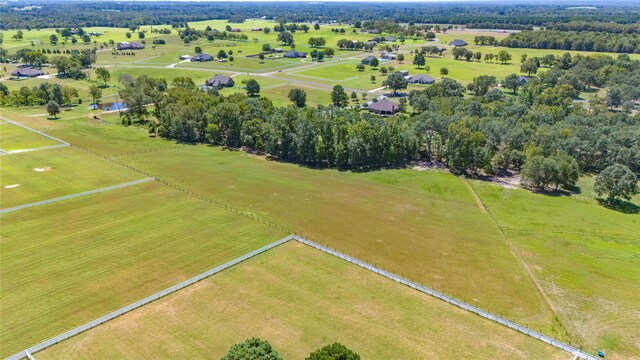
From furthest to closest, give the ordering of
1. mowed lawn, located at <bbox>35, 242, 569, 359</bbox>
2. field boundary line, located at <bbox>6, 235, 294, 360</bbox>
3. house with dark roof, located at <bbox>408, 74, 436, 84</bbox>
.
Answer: house with dark roof, located at <bbox>408, 74, 436, 84</bbox> → mowed lawn, located at <bbox>35, 242, 569, 359</bbox> → field boundary line, located at <bbox>6, 235, 294, 360</bbox>

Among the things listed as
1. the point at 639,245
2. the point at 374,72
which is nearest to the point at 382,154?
the point at 639,245

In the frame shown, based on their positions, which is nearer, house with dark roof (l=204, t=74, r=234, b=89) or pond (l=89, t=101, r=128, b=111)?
pond (l=89, t=101, r=128, b=111)

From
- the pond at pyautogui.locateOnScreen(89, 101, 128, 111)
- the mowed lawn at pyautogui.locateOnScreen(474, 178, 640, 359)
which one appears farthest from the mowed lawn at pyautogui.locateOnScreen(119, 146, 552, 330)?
the pond at pyautogui.locateOnScreen(89, 101, 128, 111)

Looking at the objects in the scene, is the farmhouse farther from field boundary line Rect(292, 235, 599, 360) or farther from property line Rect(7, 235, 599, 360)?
field boundary line Rect(292, 235, 599, 360)

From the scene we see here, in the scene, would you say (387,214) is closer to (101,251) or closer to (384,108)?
(101,251)

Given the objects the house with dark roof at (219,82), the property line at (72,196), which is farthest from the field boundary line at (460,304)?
the house with dark roof at (219,82)

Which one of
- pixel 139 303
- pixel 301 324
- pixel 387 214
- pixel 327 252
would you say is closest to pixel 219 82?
pixel 387 214

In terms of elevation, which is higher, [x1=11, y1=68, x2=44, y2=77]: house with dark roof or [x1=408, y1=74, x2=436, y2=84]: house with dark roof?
[x1=11, y1=68, x2=44, y2=77]: house with dark roof
